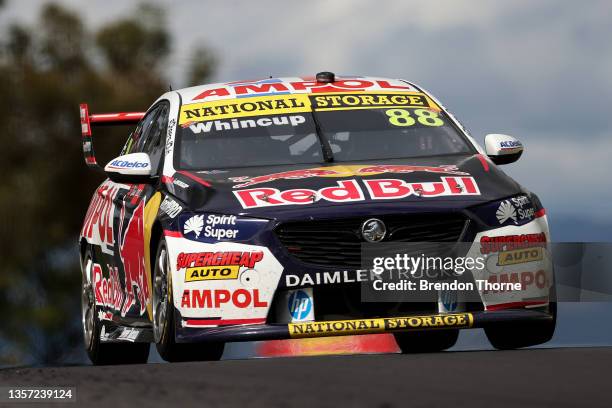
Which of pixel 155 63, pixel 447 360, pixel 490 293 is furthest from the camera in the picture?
pixel 155 63

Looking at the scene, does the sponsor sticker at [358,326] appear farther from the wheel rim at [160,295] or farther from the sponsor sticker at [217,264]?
the wheel rim at [160,295]

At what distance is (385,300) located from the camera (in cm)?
977

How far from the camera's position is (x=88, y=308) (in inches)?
521

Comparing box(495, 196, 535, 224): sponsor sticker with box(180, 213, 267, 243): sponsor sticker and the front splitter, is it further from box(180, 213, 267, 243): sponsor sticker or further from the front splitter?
Answer: box(180, 213, 267, 243): sponsor sticker

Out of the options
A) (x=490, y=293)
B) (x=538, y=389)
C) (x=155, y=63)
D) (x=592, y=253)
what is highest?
(x=538, y=389)

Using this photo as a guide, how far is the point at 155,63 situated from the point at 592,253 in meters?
38.8

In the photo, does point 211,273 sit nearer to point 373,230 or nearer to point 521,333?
point 373,230

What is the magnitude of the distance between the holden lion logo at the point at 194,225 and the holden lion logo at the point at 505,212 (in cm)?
158

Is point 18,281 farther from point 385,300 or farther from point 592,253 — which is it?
point 385,300

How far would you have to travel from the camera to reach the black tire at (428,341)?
1214 centimetres

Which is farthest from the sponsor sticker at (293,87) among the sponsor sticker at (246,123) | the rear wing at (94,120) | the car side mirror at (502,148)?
the rear wing at (94,120)

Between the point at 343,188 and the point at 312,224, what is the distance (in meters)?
0.32

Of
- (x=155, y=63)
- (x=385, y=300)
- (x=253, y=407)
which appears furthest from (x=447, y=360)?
(x=155, y=63)

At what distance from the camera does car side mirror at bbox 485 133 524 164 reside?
Result: 11.1 metres
